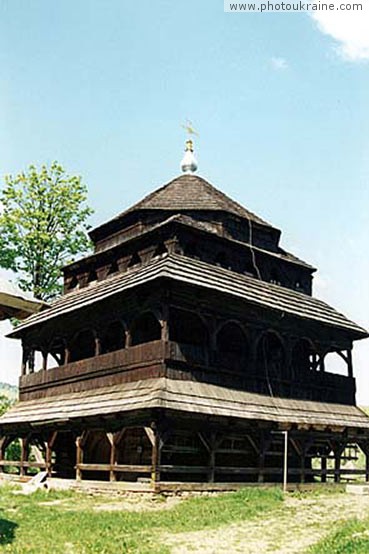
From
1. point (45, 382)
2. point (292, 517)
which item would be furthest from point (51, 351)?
point (292, 517)

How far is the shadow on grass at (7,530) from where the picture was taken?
455 inches

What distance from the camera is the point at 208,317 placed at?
21.2 metres

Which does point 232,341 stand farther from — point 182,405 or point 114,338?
point 182,405

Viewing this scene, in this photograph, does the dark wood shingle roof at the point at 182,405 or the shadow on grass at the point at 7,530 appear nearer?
the shadow on grass at the point at 7,530

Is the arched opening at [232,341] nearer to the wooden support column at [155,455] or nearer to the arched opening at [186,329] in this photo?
the arched opening at [186,329]

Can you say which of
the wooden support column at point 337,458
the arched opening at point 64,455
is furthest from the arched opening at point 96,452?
the wooden support column at point 337,458

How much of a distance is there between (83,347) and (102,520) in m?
13.2

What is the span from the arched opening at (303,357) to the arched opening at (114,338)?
19.9 feet

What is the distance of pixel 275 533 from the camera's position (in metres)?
12.9

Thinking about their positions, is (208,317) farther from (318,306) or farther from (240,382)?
(318,306)

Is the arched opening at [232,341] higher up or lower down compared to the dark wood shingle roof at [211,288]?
lower down

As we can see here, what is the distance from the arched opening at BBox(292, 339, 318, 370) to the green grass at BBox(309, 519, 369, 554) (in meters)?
13.5

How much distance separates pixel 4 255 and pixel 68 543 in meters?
23.7

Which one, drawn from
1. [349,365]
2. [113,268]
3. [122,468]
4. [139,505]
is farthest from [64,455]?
[349,365]
